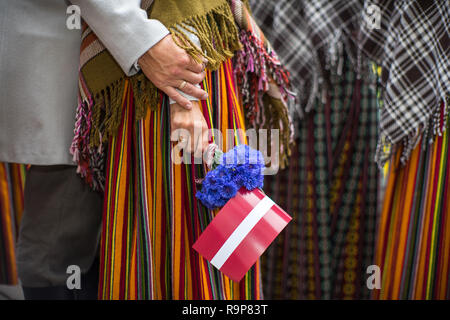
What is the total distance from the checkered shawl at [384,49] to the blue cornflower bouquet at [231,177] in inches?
15.7

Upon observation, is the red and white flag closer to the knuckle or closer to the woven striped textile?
the knuckle

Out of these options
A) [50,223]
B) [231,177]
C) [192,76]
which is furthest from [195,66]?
[50,223]

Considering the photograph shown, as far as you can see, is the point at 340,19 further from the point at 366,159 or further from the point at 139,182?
the point at 139,182

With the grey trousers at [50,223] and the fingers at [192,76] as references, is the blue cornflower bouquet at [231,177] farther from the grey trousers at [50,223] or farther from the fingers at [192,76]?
the grey trousers at [50,223]

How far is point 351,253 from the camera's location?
3.69ft

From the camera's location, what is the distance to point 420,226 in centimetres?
94

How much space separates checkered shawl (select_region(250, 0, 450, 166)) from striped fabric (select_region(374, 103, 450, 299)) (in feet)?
0.15

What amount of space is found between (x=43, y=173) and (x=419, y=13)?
2.97 feet

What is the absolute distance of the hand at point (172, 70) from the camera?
0.70m

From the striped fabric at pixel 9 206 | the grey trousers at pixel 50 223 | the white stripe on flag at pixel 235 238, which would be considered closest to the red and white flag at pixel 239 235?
the white stripe on flag at pixel 235 238

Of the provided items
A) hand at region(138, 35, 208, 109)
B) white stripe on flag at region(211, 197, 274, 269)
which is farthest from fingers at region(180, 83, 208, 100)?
white stripe on flag at region(211, 197, 274, 269)

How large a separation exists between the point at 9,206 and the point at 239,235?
2.59ft

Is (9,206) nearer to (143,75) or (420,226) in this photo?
(143,75)

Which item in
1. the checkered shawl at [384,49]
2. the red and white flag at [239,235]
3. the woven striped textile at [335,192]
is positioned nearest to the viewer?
the red and white flag at [239,235]
